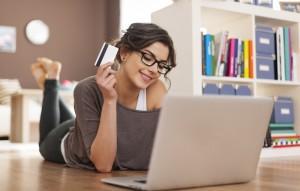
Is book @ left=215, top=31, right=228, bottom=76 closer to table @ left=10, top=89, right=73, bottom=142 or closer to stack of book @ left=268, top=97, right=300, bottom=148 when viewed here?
stack of book @ left=268, top=97, right=300, bottom=148

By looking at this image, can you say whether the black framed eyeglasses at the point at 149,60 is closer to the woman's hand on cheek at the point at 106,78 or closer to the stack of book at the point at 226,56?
the woman's hand on cheek at the point at 106,78

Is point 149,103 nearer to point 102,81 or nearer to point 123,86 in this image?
point 123,86

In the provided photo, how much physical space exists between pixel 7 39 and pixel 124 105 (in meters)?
5.44

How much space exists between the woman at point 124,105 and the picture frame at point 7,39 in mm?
5147

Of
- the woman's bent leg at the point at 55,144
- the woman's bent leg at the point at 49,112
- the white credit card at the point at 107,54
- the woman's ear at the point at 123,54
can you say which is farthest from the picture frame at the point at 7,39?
the white credit card at the point at 107,54

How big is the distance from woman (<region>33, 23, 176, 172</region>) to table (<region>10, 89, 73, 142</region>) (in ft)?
10.9

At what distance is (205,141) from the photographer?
3.43 feet

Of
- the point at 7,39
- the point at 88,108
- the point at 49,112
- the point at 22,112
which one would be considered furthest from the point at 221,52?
the point at 7,39

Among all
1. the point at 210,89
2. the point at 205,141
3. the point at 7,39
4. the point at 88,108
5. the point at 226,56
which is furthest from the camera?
the point at 7,39

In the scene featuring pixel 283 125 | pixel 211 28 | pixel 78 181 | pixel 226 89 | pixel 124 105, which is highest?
pixel 211 28

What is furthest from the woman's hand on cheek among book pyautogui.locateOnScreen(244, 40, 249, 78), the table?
the table

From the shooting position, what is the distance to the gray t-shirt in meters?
1.50

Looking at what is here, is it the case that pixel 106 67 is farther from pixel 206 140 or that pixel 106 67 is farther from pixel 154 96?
pixel 206 140

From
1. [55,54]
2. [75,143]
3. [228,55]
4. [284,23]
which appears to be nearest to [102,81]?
[75,143]
